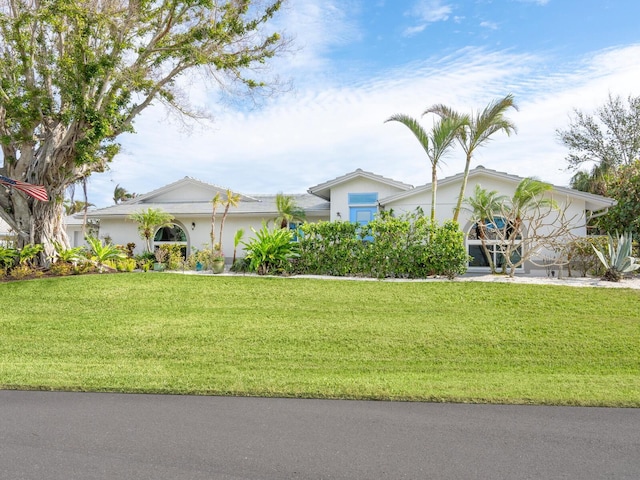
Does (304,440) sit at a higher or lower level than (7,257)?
lower

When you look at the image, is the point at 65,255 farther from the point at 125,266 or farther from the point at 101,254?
the point at 125,266

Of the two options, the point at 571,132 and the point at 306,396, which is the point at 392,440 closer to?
the point at 306,396

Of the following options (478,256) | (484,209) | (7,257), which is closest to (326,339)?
(484,209)

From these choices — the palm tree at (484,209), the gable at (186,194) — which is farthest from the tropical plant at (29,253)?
the palm tree at (484,209)

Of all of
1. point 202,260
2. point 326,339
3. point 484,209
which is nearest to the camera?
point 326,339

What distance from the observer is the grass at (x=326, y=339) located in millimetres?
7102

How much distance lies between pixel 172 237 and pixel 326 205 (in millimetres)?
8190

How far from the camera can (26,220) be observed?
16.9 metres

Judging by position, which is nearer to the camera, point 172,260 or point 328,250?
point 328,250

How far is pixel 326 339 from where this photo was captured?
951 centimetres

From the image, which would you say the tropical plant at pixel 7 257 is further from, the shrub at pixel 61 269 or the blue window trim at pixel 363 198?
the blue window trim at pixel 363 198

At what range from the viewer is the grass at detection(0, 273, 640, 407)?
7102 millimetres

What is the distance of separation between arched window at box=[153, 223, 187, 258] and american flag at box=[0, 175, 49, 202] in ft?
28.2

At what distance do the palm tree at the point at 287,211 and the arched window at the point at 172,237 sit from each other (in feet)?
17.1
